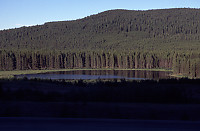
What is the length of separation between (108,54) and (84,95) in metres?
121

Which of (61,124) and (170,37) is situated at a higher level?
(170,37)

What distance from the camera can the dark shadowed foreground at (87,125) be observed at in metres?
5.98

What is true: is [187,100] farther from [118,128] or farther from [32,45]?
[32,45]

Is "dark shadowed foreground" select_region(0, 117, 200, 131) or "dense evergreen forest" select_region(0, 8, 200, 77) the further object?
"dense evergreen forest" select_region(0, 8, 200, 77)

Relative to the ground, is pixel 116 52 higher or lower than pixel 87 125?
higher

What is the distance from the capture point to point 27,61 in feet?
382

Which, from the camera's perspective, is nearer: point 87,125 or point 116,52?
point 87,125

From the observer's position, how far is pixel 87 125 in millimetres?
6227

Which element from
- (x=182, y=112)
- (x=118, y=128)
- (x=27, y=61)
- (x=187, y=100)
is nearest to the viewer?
(x=118, y=128)

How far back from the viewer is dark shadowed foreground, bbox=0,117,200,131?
236 inches

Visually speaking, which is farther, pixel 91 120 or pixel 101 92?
pixel 101 92

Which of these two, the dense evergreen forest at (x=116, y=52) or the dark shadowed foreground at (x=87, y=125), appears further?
the dense evergreen forest at (x=116, y=52)

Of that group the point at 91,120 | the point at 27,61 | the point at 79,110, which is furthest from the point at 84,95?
the point at 27,61

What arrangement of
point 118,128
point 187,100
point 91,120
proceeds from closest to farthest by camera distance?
1. point 118,128
2. point 91,120
3. point 187,100
